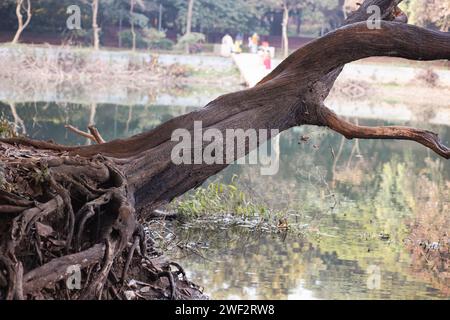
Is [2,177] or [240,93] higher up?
[240,93]

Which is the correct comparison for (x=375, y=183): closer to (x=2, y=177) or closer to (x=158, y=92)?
(x=2, y=177)

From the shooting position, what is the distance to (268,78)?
5.97 meters

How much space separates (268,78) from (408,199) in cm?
485

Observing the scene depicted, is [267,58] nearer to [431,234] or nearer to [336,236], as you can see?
[431,234]

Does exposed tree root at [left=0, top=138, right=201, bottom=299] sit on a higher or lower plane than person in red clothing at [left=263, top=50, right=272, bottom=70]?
higher

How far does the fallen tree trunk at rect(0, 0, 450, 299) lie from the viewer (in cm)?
467

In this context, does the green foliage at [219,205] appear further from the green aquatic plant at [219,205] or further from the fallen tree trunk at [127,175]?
→ the fallen tree trunk at [127,175]

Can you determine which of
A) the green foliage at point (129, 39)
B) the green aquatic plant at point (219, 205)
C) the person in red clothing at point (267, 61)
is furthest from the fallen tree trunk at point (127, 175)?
the green foliage at point (129, 39)

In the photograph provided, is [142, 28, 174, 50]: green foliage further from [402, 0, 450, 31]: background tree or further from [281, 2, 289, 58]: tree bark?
[402, 0, 450, 31]: background tree

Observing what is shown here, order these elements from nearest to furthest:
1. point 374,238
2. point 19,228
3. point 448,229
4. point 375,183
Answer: point 19,228
point 374,238
point 448,229
point 375,183

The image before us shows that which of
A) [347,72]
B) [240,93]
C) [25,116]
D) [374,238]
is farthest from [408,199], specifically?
[347,72]

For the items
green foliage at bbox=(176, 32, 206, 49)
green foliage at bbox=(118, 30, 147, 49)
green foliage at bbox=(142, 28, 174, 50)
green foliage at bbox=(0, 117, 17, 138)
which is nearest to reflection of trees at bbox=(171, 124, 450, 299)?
green foliage at bbox=(0, 117, 17, 138)

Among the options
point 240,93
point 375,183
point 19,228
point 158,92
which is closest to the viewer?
point 19,228

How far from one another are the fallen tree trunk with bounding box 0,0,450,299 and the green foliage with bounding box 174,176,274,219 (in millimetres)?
2330
